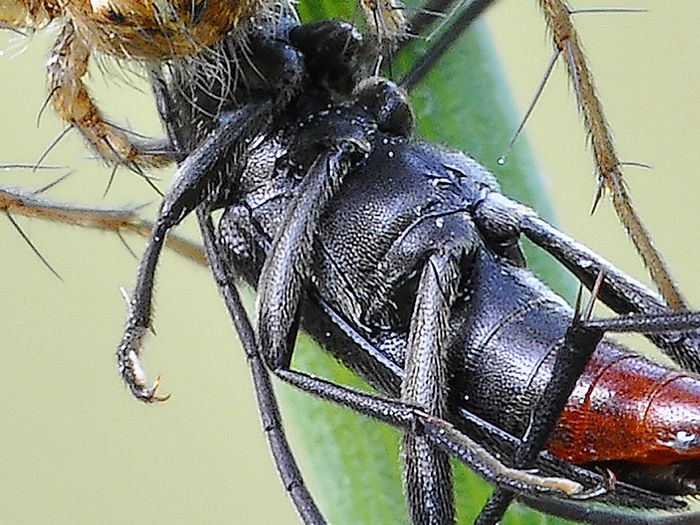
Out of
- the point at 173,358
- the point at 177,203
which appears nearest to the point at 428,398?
the point at 177,203

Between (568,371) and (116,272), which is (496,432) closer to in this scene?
(568,371)

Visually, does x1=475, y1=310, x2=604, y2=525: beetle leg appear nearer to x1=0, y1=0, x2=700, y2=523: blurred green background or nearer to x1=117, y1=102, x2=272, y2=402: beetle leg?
x1=117, y1=102, x2=272, y2=402: beetle leg

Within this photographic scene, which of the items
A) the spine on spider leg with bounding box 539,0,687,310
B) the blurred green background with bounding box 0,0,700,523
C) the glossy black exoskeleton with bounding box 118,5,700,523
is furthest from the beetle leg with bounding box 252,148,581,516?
the blurred green background with bounding box 0,0,700,523

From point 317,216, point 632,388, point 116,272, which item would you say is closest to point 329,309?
point 317,216

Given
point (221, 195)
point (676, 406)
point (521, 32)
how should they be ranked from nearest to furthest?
point (676, 406), point (221, 195), point (521, 32)

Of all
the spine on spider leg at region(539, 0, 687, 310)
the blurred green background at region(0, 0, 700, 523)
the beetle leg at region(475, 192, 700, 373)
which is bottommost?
the blurred green background at region(0, 0, 700, 523)

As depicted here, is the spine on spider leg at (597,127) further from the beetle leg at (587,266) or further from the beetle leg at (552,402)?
the beetle leg at (552,402)
